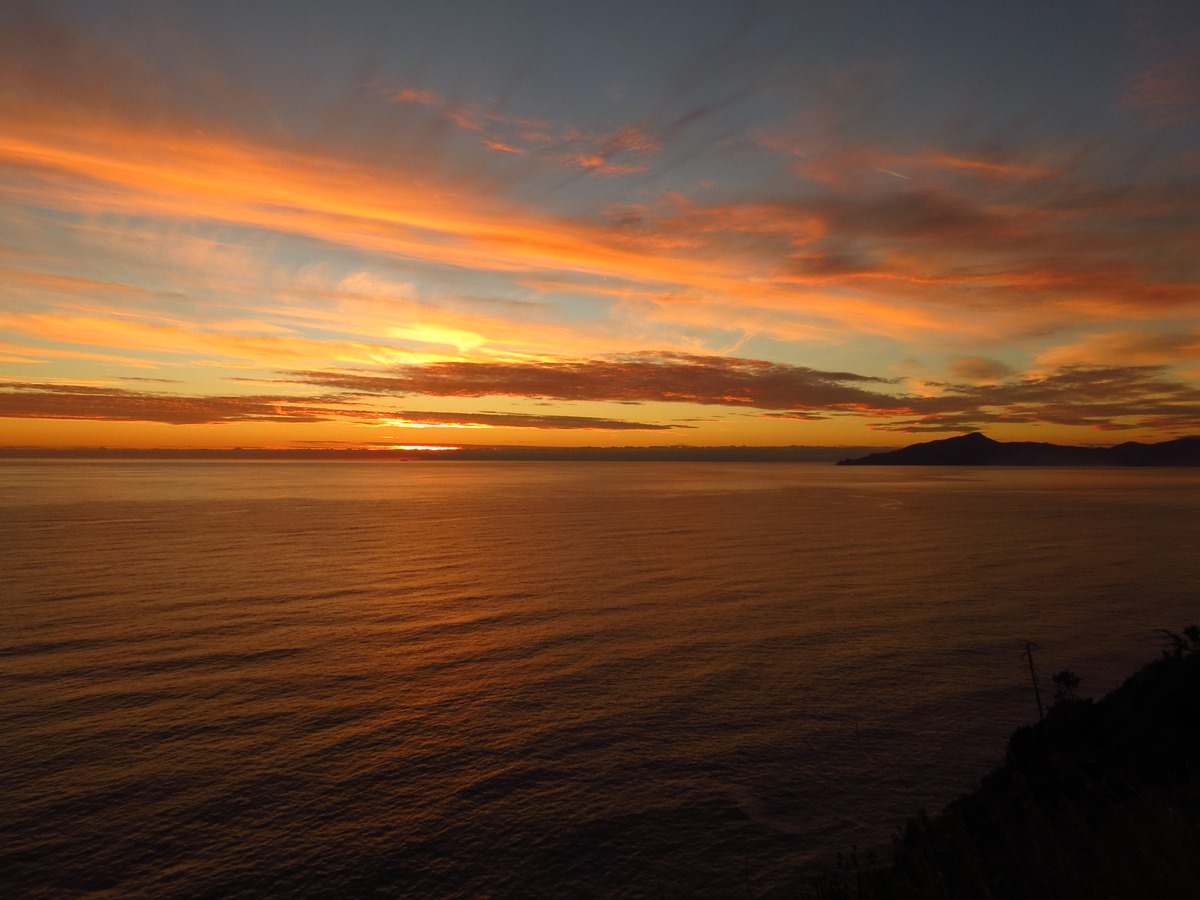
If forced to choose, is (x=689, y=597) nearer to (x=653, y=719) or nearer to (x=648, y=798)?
(x=653, y=719)

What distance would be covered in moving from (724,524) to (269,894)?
91.1 meters

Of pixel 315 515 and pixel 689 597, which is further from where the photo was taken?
pixel 315 515

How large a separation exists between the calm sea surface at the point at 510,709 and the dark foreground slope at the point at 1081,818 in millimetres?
2489

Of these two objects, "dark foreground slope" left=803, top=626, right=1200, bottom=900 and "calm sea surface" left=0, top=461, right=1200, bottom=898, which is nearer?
"dark foreground slope" left=803, top=626, right=1200, bottom=900

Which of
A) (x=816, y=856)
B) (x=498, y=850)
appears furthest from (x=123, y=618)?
(x=816, y=856)

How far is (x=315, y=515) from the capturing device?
124 meters

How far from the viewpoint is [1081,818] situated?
48.4 ft

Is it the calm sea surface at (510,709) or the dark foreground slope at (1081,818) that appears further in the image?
the calm sea surface at (510,709)

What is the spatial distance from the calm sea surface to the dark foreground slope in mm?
2489

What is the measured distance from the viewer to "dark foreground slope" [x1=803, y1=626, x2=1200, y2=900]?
Answer: 450 inches

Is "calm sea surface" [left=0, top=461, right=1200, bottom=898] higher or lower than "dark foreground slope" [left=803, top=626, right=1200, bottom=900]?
lower

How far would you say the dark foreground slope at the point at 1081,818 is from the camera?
11.4 metres

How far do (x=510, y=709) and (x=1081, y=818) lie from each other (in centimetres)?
1993

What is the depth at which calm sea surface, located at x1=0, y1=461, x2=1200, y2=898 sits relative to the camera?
1827 cm
